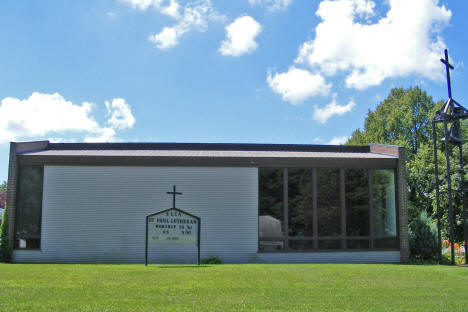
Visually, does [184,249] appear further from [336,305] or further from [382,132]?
[382,132]

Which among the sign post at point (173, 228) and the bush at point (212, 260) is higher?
the sign post at point (173, 228)

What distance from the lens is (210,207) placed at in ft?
62.1

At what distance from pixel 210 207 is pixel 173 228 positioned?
280cm

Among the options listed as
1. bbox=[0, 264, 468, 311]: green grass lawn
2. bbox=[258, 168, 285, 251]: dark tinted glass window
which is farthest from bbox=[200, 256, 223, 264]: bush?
bbox=[0, 264, 468, 311]: green grass lawn

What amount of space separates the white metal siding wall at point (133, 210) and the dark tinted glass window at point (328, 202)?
102 inches

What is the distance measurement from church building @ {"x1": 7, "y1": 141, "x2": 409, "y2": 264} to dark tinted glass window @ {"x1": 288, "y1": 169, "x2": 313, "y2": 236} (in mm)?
40

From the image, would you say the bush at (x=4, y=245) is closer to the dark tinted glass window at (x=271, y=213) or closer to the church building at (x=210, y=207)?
the church building at (x=210, y=207)

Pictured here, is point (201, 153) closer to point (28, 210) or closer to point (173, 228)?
point (173, 228)

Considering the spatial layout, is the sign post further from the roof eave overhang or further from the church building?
the roof eave overhang

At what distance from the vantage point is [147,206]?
A: 18.8 m

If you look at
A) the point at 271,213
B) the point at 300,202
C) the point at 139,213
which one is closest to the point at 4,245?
the point at 139,213

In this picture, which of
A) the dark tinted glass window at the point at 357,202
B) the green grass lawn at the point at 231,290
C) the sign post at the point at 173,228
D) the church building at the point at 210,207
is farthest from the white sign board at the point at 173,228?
the dark tinted glass window at the point at 357,202

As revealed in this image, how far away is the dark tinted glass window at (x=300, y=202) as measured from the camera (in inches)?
746

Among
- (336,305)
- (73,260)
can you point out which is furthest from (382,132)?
(336,305)
